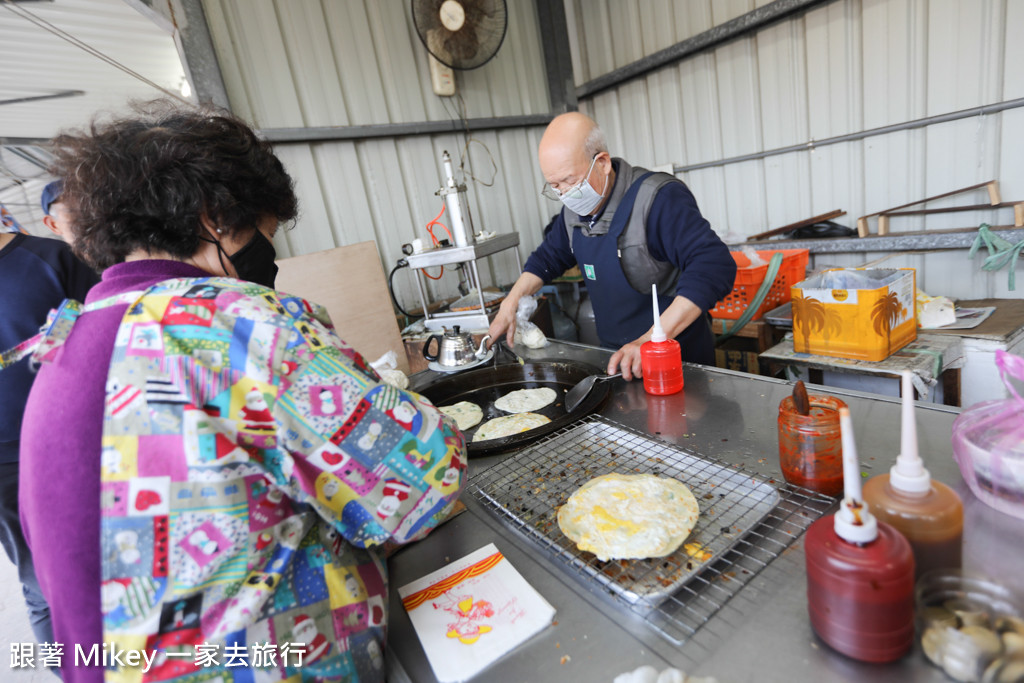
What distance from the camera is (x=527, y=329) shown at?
7.91 feet

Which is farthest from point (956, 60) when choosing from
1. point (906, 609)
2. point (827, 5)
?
point (906, 609)

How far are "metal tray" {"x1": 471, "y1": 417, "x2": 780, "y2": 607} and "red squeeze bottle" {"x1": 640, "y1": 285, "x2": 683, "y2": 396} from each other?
0.25 m

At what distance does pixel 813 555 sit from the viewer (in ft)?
2.06

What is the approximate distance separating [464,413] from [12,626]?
322 cm

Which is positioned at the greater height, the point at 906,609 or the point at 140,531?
the point at 140,531

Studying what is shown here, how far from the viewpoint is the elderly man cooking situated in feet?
6.05

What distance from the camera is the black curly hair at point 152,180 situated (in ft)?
2.91

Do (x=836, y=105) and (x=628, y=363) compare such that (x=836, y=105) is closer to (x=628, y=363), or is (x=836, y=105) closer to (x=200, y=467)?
(x=628, y=363)

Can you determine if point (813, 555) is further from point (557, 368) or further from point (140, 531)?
point (557, 368)

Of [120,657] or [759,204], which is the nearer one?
[120,657]

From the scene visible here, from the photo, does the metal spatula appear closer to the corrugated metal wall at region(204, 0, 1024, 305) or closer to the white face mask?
the white face mask

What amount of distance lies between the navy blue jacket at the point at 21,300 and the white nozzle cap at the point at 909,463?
2.67m

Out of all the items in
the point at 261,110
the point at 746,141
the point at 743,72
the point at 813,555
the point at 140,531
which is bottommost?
the point at 813,555

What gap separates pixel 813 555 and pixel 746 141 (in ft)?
13.3
